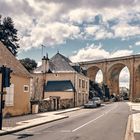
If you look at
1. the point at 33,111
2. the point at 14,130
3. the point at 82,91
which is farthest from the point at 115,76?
the point at 14,130

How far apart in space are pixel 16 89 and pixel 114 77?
9074cm

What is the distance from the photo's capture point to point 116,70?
122 m

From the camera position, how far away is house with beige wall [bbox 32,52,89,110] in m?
58.1

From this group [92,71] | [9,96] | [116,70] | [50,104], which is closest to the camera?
[9,96]

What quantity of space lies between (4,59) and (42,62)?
2757 centimetres

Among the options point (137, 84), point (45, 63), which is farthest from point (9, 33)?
point (137, 84)

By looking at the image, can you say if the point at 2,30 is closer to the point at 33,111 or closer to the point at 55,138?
the point at 33,111

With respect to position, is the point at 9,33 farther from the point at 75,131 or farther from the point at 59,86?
the point at 75,131

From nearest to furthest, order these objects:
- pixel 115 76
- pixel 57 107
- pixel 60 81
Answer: pixel 57 107 < pixel 60 81 < pixel 115 76

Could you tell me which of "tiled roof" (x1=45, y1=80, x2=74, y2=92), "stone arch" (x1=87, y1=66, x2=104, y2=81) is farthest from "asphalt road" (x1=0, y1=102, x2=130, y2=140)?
"stone arch" (x1=87, y1=66, x2=104, y2=81)

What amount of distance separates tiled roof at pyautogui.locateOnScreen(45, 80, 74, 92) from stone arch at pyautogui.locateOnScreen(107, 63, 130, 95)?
5993 cm

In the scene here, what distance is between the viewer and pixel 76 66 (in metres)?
65.0

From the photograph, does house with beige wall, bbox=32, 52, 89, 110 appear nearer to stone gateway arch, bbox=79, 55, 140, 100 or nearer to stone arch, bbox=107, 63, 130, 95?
stone gateway arch, bbox=79, 55, 140, 100

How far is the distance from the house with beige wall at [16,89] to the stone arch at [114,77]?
83.1 metres
